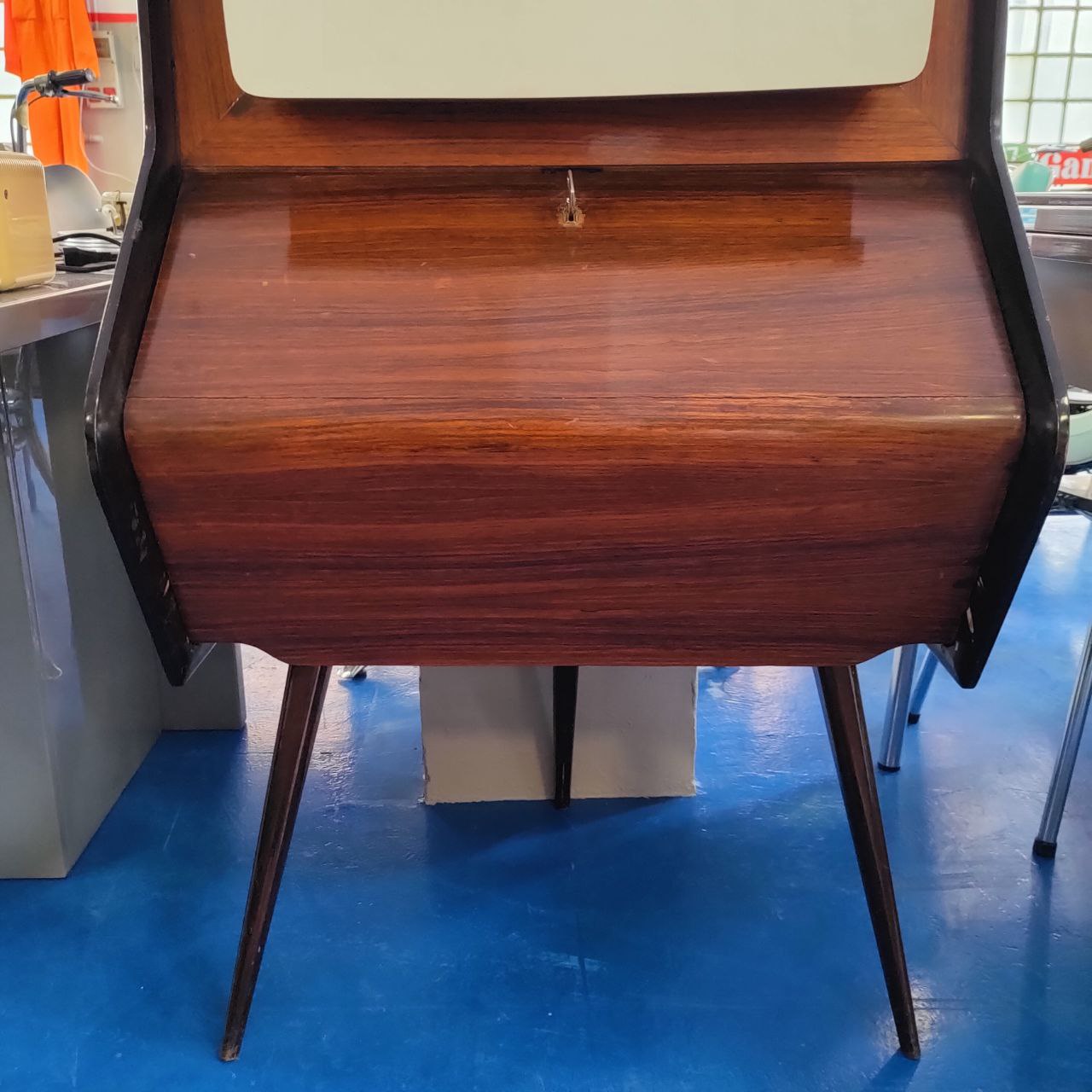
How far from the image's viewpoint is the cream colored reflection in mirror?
2.35 ft

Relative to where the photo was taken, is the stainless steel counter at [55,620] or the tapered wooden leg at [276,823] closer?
the tapered wooden leg at [276,823]

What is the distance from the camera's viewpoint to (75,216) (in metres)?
1.70

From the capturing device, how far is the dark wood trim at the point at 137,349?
672mm

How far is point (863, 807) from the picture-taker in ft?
2.97

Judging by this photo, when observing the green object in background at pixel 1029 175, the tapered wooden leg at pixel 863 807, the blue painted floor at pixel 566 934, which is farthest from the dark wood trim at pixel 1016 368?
the green object in background at pixel 1029 175

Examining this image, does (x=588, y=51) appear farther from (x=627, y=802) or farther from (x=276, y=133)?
(x=627, y=802)

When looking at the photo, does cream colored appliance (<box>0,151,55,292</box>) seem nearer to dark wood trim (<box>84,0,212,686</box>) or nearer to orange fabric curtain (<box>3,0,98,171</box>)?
dark wood trim (<box>84,0,212,686</box>)

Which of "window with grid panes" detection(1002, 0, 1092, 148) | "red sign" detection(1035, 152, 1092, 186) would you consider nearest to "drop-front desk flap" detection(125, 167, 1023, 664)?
"red sign" detection(1035, 152, 1092, 186)

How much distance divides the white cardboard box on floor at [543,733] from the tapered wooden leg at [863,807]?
0.46m

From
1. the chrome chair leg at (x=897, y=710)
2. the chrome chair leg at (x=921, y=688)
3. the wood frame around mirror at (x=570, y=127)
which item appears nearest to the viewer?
the wood frame around mirror at (x=570, y=127)

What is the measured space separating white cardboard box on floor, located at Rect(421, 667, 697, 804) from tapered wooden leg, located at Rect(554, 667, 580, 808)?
0.03m

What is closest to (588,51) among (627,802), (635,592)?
(635,592)

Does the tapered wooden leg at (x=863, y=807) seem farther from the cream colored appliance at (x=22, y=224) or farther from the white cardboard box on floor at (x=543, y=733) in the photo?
the cream colored appliance at (x=22, y=224)

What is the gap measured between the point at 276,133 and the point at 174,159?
0.29 ft
